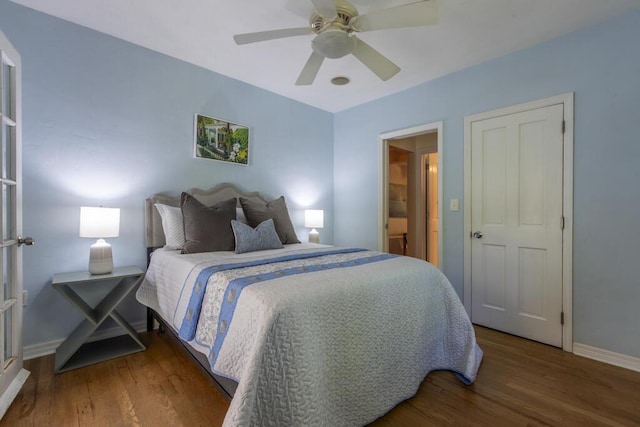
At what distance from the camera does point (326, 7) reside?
1620 millimetres

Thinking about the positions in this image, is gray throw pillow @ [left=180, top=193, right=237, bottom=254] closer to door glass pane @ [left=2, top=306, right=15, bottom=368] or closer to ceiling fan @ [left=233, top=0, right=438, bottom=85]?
door glass pane @ [left=2, top=306, right=15, bottom=368]

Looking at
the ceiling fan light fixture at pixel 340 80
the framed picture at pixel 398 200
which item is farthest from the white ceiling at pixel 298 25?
the framed picture at pixel 398 200

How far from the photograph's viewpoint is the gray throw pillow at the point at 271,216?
Result: 2.79m

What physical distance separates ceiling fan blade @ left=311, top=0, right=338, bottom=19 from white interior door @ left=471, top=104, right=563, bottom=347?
1.85m

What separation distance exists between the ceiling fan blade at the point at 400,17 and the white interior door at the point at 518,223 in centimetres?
147

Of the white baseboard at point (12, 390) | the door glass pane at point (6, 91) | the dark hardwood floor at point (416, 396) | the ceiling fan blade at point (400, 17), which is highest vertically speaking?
the ceiling fan blade at point (400, 17)

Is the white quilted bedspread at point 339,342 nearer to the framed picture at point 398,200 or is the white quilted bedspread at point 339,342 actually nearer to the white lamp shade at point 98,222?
the white lamp shade at point 98,222

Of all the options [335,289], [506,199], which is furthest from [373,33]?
[335,289]

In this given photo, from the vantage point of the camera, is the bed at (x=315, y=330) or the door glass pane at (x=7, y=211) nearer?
the bed at (x=315, y=330)

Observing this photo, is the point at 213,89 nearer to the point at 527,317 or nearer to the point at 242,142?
the point at 242,142

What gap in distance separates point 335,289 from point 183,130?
233 cm

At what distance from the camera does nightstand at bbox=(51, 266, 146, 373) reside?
1.99 m

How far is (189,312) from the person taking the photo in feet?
5.39

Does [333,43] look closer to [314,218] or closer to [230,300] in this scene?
[230,300]
